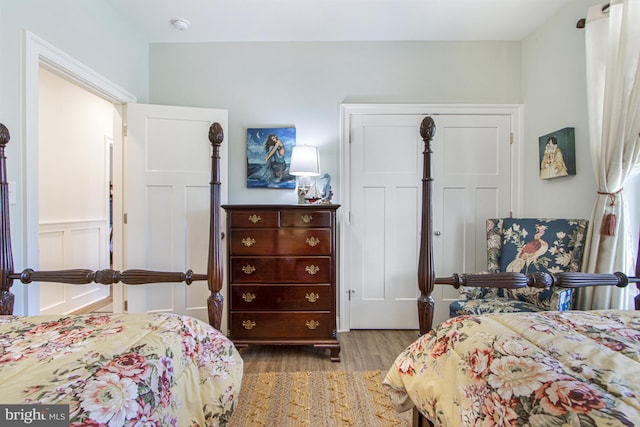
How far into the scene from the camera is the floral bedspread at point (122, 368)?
57cm

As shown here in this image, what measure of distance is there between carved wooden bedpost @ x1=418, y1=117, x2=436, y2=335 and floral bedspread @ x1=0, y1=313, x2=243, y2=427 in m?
0.80

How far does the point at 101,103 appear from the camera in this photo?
3.58 metres

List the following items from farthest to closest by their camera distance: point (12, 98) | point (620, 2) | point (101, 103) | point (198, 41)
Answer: point (101, 103), point (198, 41), point (620, 2), point (12, 98)

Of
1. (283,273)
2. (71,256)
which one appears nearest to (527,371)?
(283,273)

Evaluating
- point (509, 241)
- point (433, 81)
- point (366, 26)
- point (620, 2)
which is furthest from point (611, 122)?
point (366, 26)

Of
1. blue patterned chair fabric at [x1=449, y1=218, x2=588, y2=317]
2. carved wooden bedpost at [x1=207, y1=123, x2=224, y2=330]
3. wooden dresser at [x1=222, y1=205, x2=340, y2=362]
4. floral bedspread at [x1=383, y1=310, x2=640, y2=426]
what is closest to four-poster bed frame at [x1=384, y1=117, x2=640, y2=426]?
floral bedspread at [x1=383, y1=310, x2=640, y2=426]

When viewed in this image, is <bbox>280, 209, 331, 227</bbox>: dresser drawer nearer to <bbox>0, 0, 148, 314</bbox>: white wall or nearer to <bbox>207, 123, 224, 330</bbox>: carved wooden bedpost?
<bbox>207, 123, 224, 330</bbox>: carved wooden bedpost

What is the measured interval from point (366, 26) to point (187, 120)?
170 centimetres

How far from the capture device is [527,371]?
26.8 inches

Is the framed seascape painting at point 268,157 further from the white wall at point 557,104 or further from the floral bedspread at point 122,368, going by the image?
the white wall at point 557,104

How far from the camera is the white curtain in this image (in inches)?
63.8

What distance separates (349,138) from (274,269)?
135 centimetres

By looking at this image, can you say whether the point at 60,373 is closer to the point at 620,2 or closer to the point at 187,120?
the point at 187,120

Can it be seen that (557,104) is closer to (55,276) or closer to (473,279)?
(473,279)
